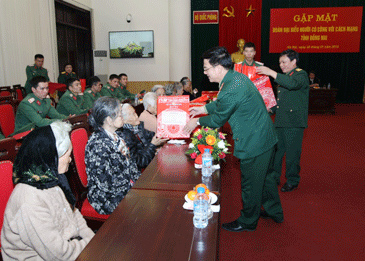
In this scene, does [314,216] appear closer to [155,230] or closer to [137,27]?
[155,230]

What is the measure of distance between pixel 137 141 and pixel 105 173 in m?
0.76

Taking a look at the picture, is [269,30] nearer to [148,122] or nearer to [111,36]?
[111,36]

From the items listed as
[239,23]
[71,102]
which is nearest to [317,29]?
[239,23]

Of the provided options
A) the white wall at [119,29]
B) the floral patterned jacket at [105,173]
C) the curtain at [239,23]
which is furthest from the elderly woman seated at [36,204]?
the curtain at [239,23]

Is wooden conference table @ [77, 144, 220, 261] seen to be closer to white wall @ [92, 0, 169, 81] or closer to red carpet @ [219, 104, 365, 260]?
red carpet @ [219, 104, 365, 260]

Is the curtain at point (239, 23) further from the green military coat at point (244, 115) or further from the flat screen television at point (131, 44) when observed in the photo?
the green military coat at point (244, 115)

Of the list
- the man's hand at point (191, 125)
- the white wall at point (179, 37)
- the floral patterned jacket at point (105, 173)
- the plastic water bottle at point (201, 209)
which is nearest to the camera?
the plastic water bottle at point (201, 209)

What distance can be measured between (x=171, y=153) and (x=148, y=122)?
0.73 meters

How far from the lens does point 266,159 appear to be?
2.03 m

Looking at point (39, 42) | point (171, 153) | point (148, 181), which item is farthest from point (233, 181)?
point (39, 42)

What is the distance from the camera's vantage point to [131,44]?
9.81 meters

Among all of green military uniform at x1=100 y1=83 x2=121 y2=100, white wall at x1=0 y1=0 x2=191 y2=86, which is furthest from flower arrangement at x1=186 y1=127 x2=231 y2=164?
white wall at x1=0 y1=0 x2=191 y2=86

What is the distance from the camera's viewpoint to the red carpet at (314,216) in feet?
6.90

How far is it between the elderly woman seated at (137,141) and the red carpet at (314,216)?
842 mm
